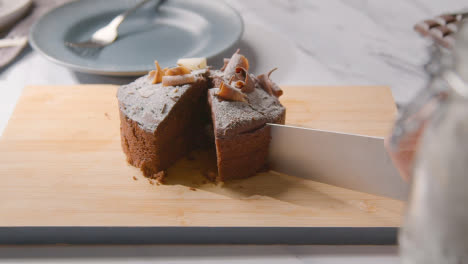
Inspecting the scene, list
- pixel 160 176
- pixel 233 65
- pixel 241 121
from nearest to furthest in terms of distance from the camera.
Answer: pixel 241 121 → pixel 160 176 → pixel 233 65

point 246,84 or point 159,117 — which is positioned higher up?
point 246,84

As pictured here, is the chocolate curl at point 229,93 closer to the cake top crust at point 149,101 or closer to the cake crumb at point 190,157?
the cake top crust at point 149,101

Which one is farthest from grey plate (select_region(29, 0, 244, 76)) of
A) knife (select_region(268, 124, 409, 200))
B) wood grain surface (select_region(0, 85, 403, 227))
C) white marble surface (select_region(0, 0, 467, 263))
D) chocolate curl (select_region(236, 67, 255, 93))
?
knife (select_region(268, 124, 409, 200))

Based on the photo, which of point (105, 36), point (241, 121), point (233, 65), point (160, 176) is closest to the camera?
point (241, 121)

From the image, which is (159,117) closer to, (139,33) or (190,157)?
(190,157)

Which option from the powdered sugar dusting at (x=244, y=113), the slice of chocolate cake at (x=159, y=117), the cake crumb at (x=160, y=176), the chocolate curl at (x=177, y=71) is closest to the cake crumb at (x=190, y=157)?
the slice of chocolate cake at (x=159, y=117)

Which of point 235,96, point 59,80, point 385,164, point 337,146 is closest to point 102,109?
point 59,80

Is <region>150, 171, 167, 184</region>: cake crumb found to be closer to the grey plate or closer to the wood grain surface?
the wood grain surface

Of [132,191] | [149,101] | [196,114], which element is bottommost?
[132,191]

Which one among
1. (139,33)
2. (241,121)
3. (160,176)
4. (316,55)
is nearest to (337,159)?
(241,121)

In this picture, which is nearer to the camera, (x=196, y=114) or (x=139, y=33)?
(x=196, y=114)
